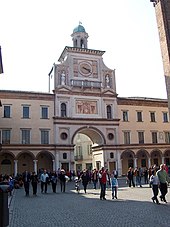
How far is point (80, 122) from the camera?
130ft

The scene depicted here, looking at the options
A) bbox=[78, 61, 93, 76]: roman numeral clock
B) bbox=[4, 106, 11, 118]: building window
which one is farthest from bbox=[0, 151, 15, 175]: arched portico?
bbox=[78, 61, 93, 76]: roman numeral clock

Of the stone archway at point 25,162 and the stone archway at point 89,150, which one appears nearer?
the stone archway at point 25,162

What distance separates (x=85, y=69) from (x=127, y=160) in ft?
52.5

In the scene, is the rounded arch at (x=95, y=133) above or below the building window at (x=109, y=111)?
below

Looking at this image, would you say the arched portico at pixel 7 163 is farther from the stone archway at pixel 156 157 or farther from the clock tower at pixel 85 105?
the stone archway at pixel 156 157

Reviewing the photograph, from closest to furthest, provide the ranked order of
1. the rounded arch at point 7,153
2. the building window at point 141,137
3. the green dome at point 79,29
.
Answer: the rounded arch at point 7,153
the building window at point 141,137
the green dome at point 79,29

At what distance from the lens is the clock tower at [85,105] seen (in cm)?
3888

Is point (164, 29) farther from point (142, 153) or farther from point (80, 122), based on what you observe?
point (142, 153)

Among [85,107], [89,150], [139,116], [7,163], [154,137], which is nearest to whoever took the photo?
[7,163]

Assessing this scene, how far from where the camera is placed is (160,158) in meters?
44.0

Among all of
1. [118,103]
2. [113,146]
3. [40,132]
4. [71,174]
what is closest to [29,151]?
[40,132]

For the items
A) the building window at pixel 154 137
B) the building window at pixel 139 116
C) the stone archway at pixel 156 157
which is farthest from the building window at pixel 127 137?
the stone archway at pixel 156 157

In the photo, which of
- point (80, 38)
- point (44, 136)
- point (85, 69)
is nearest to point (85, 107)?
point (85, 69)

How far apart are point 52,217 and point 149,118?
36.5 m
